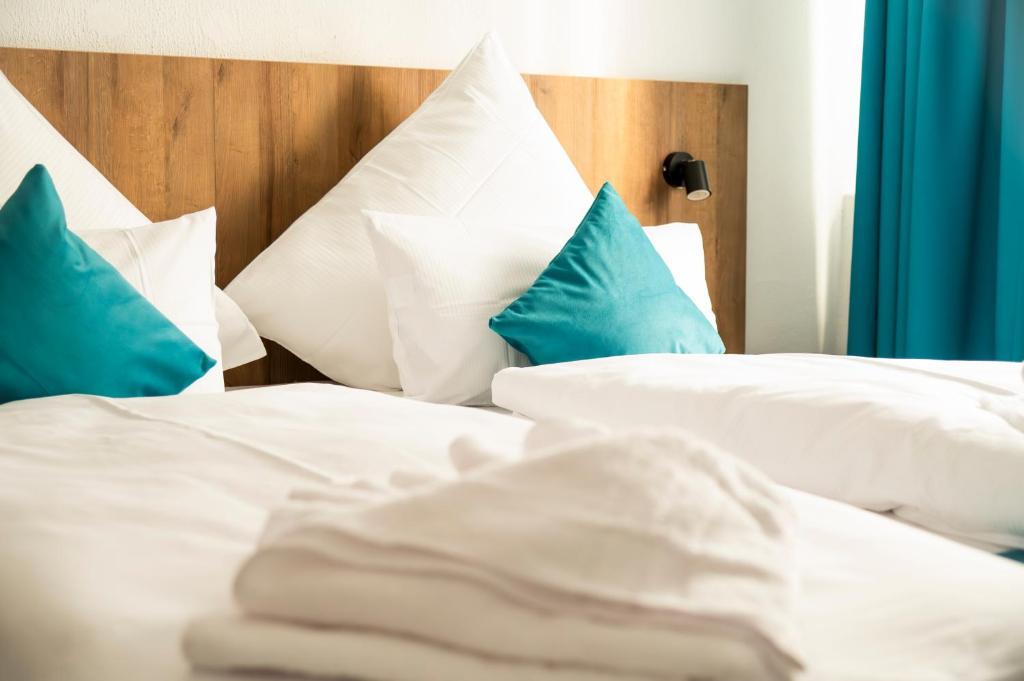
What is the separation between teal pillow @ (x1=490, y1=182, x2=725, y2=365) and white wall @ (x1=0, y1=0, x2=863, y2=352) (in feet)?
2.68

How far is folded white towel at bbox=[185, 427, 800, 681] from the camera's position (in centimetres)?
53

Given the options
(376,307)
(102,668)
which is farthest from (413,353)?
(102,668)

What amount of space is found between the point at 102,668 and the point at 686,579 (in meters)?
0.37

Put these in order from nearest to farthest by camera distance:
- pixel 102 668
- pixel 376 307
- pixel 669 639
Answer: pixel 669 639, pixel 102 668, pixel 376 307

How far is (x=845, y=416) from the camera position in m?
1.25

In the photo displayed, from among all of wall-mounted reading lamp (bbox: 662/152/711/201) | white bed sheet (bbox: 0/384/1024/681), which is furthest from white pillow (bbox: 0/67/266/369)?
wall-mounted reading lamp (bbox: 662/152/711/201)

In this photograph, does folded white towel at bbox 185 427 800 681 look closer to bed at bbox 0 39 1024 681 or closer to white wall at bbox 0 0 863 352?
bed at bbox 0 39 1024 681

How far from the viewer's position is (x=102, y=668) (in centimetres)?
63

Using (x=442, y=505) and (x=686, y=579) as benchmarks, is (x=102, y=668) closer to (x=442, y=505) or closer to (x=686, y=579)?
(x=442, y=505)

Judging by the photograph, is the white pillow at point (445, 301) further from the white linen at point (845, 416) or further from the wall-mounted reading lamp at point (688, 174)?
the wall-mounted reading lamp at point (688, 174)

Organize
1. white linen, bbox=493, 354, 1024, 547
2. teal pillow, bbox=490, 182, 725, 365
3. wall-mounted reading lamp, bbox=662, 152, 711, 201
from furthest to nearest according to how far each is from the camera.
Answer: wall-mounted reading lamp, bbox=662, 152, 711, 201
teal pillow, bbox=490, 182, 725, 365
white linen, bbox=493, 354, 1024, 547

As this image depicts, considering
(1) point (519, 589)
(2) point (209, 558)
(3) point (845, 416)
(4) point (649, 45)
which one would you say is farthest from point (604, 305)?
(1) point (519, 589)

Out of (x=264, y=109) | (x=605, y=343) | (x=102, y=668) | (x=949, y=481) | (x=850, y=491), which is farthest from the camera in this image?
(x=264, y=109)

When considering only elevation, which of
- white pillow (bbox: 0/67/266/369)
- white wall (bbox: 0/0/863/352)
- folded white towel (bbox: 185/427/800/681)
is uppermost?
white wall (bbox: 0/0/863/352)
